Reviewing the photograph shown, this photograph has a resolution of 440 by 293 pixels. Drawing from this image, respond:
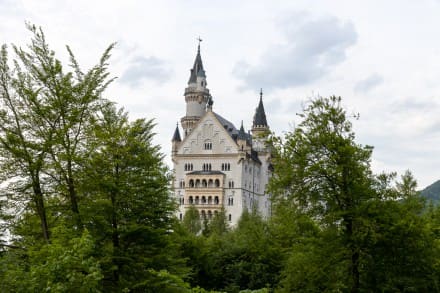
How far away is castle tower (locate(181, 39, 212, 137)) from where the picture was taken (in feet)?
360

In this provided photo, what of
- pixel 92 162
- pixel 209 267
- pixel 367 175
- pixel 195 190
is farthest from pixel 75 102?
pixel 195 190

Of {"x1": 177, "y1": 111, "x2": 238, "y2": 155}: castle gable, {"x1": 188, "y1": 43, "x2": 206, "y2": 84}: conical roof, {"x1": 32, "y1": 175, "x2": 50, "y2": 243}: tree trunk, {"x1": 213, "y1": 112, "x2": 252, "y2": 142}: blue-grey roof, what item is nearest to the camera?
{"x1": 32, "y1": 175, "x2": 50, "y2": 243}: tree trunk

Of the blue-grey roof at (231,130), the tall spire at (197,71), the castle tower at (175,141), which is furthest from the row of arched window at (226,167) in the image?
the tall spire at (197,71)

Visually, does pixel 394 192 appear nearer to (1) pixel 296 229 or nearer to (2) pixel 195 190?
(1) pixel 296 229

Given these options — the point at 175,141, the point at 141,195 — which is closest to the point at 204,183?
the point at 175,141

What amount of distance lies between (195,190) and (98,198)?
77417 mm

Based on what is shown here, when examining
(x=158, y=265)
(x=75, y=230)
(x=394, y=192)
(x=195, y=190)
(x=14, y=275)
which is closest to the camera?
(x=14, y=275)

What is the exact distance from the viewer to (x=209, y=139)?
333 feet

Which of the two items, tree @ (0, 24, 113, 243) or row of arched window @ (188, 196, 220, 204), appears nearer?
tree @ (0, 24, 113, 243)

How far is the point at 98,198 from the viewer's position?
21.9 m

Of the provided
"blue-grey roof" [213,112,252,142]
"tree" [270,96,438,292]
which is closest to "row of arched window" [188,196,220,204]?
"blue-grey roof" [213,112,252,142]

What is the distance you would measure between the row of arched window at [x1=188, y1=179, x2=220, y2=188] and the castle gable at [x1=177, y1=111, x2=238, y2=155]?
209 inches

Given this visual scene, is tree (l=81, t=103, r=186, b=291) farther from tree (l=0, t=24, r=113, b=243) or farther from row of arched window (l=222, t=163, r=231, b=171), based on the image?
row of arched window (l=222, t=163, r=231, b=171)

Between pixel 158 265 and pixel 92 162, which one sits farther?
pixel 158 265
